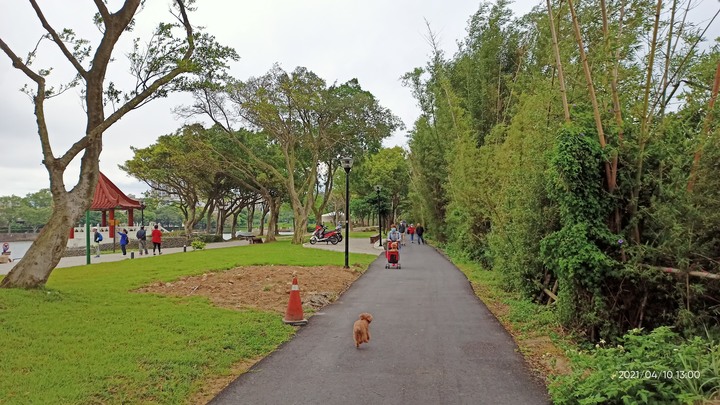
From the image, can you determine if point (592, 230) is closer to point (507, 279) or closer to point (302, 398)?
point (302, 398)

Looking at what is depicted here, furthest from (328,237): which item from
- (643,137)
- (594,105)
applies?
(643,137)

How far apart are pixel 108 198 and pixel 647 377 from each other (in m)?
31.7

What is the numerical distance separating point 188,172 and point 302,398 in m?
30.4

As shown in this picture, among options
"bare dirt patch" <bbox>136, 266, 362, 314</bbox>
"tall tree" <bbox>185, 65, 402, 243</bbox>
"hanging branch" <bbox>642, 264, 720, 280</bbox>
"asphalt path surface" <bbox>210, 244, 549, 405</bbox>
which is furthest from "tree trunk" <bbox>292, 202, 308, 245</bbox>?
"hanging branch" <bbox>642, 264, 720, 280</bbox>

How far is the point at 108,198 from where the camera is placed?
29.1 metres

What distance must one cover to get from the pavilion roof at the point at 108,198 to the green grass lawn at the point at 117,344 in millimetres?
22586

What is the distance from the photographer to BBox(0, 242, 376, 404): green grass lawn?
4.02 m

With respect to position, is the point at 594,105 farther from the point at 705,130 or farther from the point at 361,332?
the point at 361,332

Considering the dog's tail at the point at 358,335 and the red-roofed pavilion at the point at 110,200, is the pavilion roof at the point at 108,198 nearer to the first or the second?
the red-roofed pavilion at the point at 110,200

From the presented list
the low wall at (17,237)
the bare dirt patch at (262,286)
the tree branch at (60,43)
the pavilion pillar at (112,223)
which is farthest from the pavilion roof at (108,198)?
the low wall at (17,237)

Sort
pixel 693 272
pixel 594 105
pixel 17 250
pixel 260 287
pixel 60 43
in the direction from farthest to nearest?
pixel 17 250 < pixel 260 287 < pixel 60 43 < pixel 594 105 < pixel 693 272

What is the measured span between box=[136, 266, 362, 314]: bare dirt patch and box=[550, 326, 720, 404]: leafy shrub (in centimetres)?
522

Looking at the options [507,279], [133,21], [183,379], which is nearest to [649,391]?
[183,379]

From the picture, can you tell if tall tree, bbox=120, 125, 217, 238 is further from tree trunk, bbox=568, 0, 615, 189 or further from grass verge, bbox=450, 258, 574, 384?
tree trunk, bbox=568, 0, 615, 189
